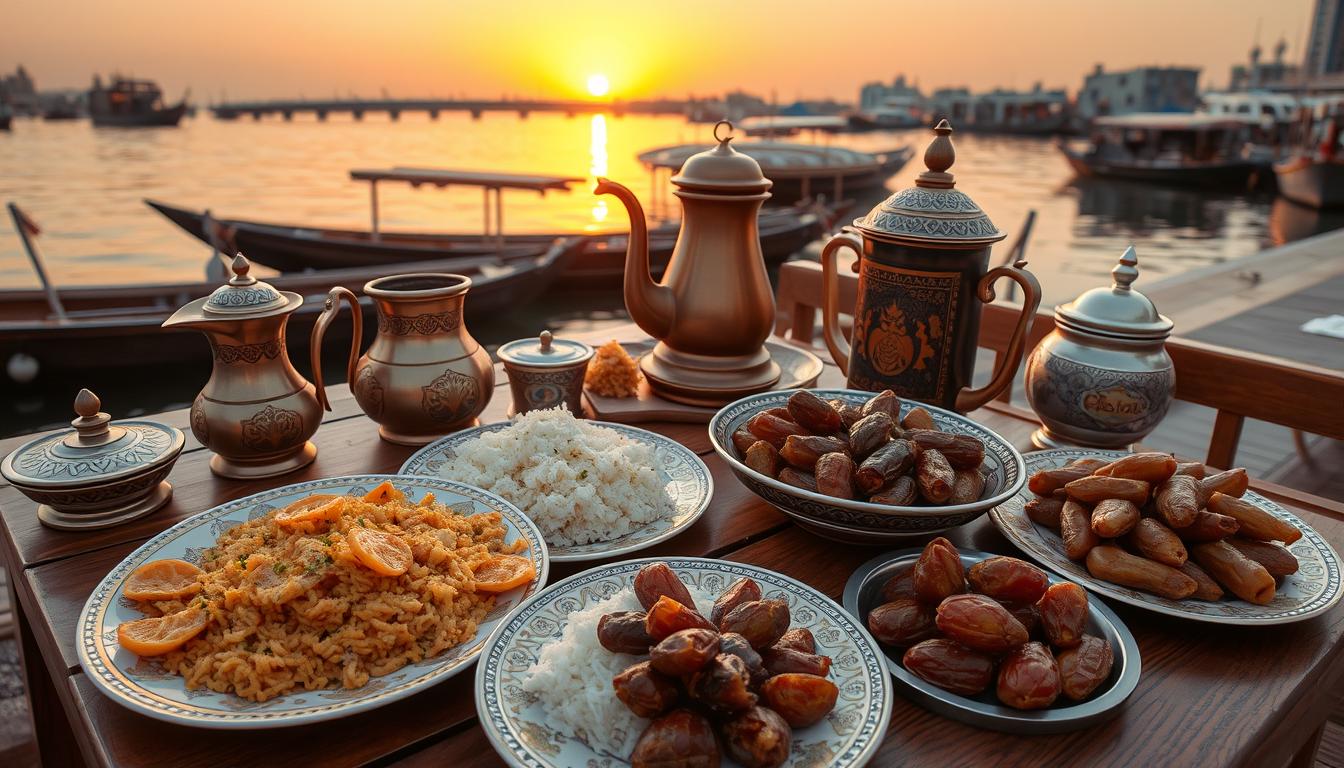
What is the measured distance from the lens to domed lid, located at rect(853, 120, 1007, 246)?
156 cm

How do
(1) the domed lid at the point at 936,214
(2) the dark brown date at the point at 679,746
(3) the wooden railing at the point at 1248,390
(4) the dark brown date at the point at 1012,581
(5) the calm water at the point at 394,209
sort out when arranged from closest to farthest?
(2) the dark brown date at the point at 679,746
(4) the dark brown date at the point at 1012,581
(1) the domed lid at the point at 936,214
(3) the wooden railing at the point at 1248,390
(5) the calm water at the point at 394,209

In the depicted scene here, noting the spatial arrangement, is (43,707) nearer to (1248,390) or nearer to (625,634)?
(625,634)

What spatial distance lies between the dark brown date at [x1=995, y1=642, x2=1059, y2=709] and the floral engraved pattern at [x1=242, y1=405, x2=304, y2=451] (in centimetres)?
131

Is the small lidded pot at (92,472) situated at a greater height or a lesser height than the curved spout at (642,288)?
lesser

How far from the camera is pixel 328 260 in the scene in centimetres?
1134

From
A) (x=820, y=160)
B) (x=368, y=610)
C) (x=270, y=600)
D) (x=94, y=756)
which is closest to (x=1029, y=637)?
(x=368, y=610)

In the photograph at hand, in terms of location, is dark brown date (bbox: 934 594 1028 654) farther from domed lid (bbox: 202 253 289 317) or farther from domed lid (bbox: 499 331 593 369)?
domed lid (bbox: 202 253 289 317)

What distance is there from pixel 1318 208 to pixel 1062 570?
1104 inches

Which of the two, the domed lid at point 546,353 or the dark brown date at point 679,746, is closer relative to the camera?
the dark brown date at point 679,746

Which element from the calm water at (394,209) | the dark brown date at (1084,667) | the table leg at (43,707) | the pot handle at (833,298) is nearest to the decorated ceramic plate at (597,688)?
the dark brown date at (1084,667)

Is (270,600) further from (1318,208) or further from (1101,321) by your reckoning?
(1318,208)

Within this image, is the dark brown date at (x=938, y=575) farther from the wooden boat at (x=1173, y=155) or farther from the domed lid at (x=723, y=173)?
the wooden boat at (x=1173, y=155)

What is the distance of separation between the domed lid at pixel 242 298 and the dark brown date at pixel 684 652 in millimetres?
1074

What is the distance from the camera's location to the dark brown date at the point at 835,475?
114 cm
